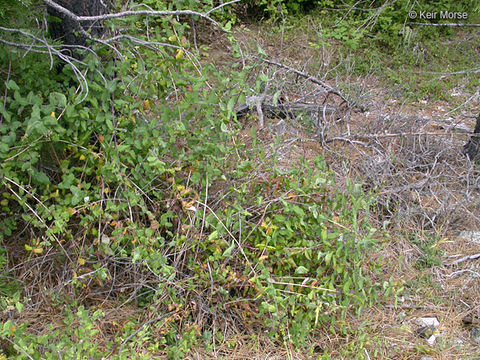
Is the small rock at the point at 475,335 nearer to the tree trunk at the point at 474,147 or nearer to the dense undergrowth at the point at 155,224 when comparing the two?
the dense undergrowth at the point at 155,224

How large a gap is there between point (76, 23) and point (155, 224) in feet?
4.40

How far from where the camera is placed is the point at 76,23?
307cm

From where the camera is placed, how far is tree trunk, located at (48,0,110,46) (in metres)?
3.04

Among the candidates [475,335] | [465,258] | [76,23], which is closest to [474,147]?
[465,258]

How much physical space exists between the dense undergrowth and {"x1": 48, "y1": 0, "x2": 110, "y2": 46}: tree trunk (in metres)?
0.17

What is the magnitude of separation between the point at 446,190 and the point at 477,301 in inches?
40.9

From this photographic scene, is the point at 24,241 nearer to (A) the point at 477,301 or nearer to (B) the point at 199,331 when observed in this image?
→ (B) the point at 199,331

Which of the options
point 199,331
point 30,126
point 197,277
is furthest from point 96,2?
point 199,331

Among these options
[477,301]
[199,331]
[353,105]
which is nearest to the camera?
[199,331]

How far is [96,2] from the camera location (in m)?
3.09

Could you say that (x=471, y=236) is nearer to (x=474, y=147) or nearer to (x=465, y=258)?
(x=465, y=258)

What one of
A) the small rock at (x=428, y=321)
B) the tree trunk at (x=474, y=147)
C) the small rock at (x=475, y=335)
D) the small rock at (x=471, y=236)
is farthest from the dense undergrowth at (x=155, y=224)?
the tree trunk at (x=474, y=147)

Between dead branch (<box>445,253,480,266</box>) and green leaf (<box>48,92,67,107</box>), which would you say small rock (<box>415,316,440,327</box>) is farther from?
green leaf (<box>48,92,67,107</box>)

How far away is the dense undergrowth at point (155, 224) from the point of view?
2725mm
